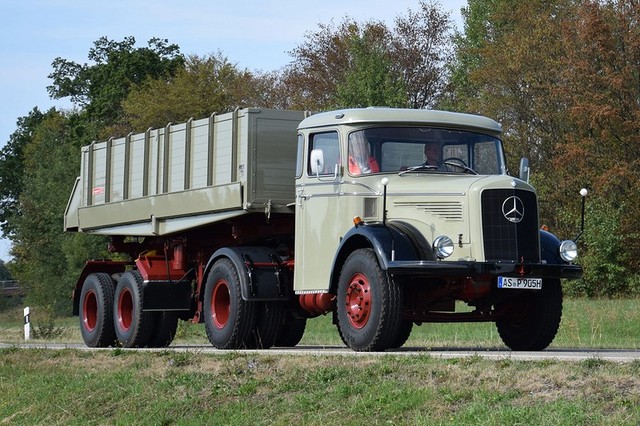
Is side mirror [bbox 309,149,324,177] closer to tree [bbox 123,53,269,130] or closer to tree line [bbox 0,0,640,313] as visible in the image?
tree line [bbox 0,0,640,313]

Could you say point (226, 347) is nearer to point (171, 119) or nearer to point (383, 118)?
point (383, 118)

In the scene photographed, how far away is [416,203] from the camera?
15734mm

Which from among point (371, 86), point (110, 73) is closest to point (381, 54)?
point (371, 86)

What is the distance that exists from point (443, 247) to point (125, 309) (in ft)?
27.1

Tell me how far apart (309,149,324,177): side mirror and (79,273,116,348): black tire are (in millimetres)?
6520

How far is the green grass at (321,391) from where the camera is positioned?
1031cm

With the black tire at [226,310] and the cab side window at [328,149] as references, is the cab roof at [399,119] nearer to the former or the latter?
the cab side window at [328,149]

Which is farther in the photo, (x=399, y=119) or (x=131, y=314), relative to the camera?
(x=131, y=314)

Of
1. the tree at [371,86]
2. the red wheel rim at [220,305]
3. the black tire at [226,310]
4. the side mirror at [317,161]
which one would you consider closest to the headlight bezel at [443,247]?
the side mirror at [317,161]

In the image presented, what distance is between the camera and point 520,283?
15344 millimetres

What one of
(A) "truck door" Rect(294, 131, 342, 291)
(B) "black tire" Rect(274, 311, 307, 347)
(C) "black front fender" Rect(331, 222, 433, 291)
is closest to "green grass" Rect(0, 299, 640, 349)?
(B) "black tire" Rect(274, 311, 307, 347)

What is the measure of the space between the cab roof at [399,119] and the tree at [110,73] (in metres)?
53.4

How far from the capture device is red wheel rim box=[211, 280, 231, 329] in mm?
18656

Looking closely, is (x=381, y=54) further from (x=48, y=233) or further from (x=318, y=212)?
(x=318, y=212)
